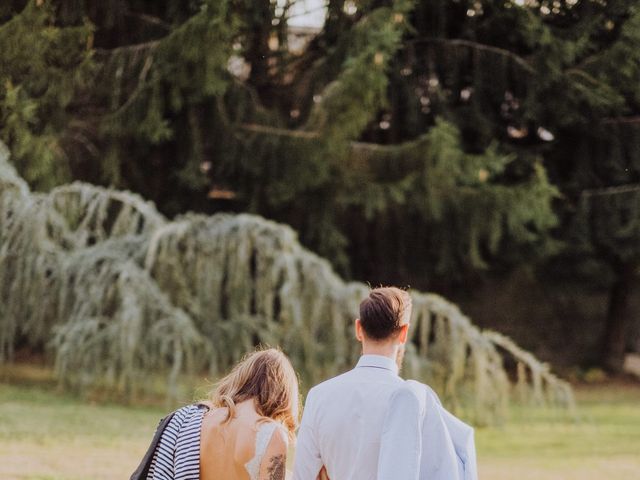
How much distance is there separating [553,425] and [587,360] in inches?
294

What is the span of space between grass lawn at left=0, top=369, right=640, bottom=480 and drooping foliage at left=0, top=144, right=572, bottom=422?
42 cm

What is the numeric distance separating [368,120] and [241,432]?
10701mm

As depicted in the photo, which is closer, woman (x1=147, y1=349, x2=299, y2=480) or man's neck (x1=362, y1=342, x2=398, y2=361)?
man's neck (x1=362, y1=342, x2=398, y2=361)

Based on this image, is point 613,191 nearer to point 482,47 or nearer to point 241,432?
point 482,47

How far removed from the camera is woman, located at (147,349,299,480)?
3510 mm

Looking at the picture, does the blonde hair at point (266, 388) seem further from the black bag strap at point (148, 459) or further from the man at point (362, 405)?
the man at point (362, 405)

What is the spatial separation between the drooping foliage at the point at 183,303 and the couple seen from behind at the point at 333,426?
22.7 ft

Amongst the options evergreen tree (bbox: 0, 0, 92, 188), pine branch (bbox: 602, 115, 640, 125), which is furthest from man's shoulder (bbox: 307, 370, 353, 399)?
pine branch (bbox: 602, 115, 640, 125)

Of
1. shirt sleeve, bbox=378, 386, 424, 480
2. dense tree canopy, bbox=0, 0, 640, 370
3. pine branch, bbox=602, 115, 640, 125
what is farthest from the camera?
pine branch, bbox=602, 115, 640, 125

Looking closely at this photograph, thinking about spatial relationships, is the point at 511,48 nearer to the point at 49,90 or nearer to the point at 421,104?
the point at 421,104

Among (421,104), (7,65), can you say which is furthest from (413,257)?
(7,65)

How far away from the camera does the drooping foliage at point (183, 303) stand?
34.7 ft

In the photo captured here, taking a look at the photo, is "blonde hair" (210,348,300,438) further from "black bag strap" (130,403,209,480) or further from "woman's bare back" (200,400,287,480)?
"black bag strap" (130,403,209,480)

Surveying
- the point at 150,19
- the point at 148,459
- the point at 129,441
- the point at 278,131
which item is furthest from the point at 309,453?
the point at 150,19
